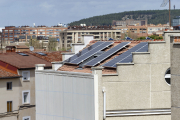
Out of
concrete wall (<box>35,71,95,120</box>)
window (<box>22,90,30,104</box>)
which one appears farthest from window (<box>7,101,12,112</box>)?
concrete wall (<box>35,71,95,120</box>)

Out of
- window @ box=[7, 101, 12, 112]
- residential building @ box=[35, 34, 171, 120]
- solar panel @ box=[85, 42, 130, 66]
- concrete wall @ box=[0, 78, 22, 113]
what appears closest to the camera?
residential building @ box=[35, 34, 171, 120]

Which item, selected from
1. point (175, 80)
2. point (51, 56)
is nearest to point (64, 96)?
point (175, 80)

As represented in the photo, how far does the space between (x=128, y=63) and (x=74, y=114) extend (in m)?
5.00

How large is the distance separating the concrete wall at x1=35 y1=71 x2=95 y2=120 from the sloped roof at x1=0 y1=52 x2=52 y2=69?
67.8 feet

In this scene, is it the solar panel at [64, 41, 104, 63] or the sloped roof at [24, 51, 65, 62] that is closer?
the solar panel at [64, 41, 104, 63]

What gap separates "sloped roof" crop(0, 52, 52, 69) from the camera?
48406 millimetres

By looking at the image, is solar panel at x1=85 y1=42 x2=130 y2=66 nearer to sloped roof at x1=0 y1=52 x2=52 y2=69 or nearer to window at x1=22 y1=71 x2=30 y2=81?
sloped roof at x1=0 y1=52 x2=52 y2=69

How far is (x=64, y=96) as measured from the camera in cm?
2530

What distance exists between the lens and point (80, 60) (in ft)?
94.0

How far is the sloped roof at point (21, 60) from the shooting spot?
48.4 meters

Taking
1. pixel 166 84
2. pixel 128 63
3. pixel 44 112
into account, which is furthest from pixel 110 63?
pixel 44 112

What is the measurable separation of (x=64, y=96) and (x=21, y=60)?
26242 millimetres

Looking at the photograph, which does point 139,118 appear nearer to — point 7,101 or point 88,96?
point 88,96

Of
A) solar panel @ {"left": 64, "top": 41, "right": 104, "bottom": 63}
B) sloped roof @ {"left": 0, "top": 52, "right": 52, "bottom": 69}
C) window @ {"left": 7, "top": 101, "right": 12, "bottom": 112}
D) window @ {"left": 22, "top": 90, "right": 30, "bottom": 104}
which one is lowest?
window @ {"left": 7, "top": 101, "right": 12, "bottom": 112}
